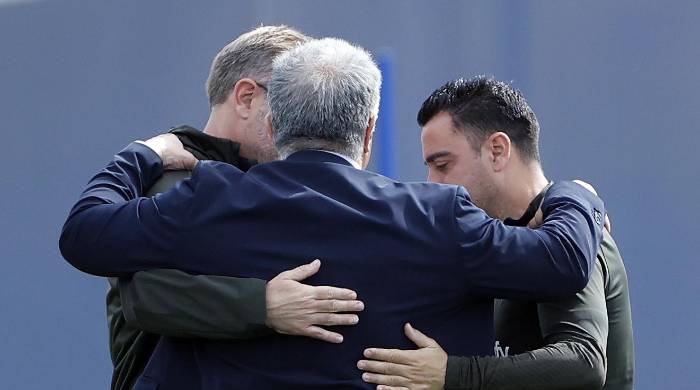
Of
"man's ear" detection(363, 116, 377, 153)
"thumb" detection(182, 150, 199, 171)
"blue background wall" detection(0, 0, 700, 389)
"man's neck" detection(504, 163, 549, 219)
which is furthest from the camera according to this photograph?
"blue background wall" detection(0, 0, 700, 389)

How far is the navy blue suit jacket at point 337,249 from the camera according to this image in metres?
→ 2.00

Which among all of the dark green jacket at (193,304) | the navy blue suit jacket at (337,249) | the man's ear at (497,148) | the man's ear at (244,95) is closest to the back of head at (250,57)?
the man's ear at (244,95)

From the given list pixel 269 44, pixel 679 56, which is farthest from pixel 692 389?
pixel 269 44

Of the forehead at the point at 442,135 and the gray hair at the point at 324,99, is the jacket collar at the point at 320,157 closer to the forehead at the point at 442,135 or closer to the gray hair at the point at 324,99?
the gray hair at the point at 324,99

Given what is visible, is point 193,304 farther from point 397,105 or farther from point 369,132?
point 397,105

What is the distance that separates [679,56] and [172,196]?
224cm

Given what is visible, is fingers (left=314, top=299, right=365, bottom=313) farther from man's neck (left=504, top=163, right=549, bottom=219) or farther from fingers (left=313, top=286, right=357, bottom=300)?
man's neck (left=504, top=163, right=549, bottom=219)

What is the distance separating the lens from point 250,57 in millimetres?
2637

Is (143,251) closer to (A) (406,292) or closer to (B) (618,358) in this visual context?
(A) (406,292)

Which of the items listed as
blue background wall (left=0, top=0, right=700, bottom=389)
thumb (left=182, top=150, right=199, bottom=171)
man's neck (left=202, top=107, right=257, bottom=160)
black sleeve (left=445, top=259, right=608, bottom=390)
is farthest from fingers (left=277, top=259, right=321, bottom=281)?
blue background wall (left=0, top=0, right=700, bottom=389)

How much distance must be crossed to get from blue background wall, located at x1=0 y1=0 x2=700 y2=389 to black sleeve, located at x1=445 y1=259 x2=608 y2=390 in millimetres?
1438

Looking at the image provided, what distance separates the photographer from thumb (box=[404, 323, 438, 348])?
204 cm

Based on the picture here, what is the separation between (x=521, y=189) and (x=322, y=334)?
2.53 feet

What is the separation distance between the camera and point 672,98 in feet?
12.4
